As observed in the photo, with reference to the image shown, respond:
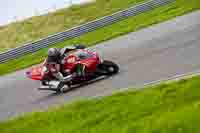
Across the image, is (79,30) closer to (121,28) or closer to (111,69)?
(121,28)

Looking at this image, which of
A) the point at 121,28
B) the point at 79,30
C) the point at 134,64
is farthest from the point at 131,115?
the point at 79,30

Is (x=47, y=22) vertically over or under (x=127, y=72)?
under

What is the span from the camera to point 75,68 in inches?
707

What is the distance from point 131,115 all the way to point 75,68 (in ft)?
22.5

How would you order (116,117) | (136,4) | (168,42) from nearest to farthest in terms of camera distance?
(116,117) → (168,42) → (136,4)

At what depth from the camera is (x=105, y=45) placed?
25.0 metres

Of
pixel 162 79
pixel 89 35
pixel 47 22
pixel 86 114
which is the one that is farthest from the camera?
pixel 47 22

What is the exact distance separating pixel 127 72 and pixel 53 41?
10679 millimetres

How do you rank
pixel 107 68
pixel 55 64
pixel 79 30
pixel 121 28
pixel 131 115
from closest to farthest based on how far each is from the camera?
1. pixel 131 115
2. pixel 55 64
3. pixel 107 68
4. pixel 121 28
5. pixel 79 30

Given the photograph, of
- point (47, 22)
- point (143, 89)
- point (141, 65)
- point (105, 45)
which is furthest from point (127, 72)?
point (47, 22)

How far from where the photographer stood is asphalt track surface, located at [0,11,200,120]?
54.4 ft

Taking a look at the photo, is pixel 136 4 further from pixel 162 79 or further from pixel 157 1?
pixel 162 79

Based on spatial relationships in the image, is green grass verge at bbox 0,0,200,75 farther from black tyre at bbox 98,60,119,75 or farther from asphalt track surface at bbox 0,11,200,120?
black tyre at bbox 98,60,119,75

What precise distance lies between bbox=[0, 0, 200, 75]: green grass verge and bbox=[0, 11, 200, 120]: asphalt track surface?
1069mm
